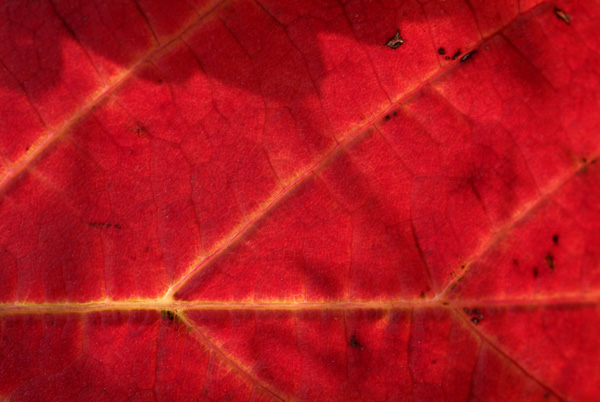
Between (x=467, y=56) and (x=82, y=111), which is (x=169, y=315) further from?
(x=467, y=56)

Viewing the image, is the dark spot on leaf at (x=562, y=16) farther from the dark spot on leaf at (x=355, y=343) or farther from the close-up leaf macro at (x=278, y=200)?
the dark spot on leaf at (x=355, y=343)

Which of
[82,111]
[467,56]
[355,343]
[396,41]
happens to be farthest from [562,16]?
[82,111]

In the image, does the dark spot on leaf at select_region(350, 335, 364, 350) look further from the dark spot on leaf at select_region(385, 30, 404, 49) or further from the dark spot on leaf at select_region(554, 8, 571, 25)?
the dark spot on leaf at select_region(554, 8, 571, 25)

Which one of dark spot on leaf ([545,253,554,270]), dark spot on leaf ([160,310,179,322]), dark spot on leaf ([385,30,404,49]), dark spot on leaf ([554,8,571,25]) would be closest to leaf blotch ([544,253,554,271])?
dark spot on leaf ([545,253,554,270])

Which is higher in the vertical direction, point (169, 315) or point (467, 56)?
point (467, 56)

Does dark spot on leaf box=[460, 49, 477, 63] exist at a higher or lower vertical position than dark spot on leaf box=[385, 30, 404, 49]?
lower
